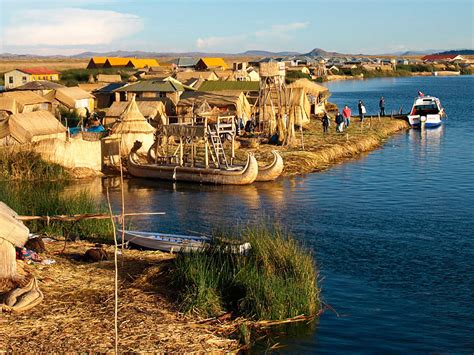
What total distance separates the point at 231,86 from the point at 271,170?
18.1m

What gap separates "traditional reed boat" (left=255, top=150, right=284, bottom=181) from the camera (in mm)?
27656

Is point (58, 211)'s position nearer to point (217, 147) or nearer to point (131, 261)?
point (131, 261)

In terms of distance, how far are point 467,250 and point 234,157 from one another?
14455 mm

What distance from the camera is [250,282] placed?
12289 millimetres

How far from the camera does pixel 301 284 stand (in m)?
12.6

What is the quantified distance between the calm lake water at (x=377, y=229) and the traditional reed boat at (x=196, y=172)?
0.39 metres

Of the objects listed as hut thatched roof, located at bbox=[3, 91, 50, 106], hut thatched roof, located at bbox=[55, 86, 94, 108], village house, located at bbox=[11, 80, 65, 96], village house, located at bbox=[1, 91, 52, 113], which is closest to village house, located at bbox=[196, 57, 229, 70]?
village house, located at bbox=[11, 80, 65, 96]

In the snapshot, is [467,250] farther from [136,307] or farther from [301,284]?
[136,307]

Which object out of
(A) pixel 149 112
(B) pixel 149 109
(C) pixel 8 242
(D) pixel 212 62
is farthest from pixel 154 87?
(D) pixel 212 62

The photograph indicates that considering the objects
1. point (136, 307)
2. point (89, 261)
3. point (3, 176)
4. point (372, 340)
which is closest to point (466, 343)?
point (372, 340)

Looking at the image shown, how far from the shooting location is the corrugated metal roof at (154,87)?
140ft

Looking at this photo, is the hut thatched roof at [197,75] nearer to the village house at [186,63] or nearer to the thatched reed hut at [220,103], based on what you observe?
the thatched reed hut at [220,103]

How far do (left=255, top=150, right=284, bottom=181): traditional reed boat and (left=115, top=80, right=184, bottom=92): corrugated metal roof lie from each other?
51.4 ft

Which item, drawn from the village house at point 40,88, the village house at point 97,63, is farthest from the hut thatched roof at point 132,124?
the village house at point 97,63
